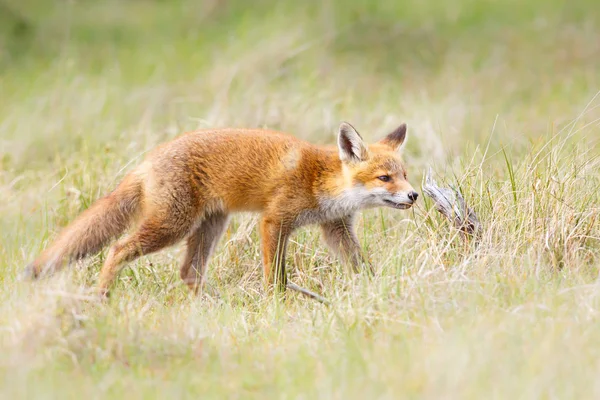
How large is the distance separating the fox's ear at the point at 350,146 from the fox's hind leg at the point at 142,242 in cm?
129

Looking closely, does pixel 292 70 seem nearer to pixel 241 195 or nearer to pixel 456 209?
pixel 241 195

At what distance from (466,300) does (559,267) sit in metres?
1.18

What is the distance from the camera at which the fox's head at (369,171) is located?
6758 mm

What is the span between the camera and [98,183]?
8148 mm

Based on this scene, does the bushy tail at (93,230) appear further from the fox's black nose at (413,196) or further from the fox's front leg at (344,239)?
the fox's black nose at (413,196)

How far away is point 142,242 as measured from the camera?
6.61 m

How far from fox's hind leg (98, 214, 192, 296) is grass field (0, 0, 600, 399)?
166 millimetres

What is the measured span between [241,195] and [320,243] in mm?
828

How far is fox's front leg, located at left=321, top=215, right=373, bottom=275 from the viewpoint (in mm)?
6891

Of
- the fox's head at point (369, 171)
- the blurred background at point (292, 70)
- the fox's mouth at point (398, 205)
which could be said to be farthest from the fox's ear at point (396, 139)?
the blurred background at point (292, 70)

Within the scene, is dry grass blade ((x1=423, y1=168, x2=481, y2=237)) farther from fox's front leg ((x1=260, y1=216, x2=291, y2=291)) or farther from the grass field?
fox's front leg ((x1=260, y1=216, x2=291, y2=291))

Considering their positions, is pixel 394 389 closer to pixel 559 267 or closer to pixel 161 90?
pixel 559 267

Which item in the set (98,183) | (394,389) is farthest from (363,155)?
(394,389)

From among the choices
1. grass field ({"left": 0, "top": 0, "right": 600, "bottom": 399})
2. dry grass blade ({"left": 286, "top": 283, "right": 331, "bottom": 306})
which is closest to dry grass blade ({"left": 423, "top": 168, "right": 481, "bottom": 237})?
grass field ({"left": 0, "top": 0, "right": 600, "bottom": 399})
